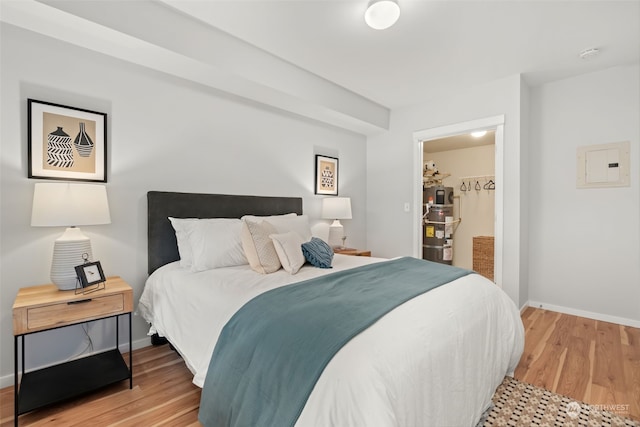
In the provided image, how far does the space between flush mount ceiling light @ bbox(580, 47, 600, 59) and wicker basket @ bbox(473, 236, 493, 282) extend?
9.19ft

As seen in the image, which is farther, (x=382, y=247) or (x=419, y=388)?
(x=382, y=247)

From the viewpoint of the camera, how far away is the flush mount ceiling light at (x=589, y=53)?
2730 mm

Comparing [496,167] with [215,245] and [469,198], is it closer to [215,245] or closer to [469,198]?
[469,198]

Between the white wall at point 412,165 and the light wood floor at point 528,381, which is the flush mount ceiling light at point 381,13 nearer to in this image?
the white wall at point 412,165

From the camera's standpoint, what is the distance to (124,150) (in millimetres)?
2387

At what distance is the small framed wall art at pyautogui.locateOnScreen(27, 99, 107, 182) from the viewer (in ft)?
6.59

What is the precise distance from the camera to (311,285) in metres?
1.75

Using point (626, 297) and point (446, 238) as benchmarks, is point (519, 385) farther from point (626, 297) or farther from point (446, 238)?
point (446, 238)

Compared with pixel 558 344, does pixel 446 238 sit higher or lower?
higher

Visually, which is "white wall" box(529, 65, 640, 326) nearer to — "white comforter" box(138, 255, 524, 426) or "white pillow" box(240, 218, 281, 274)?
"white comforter" box(138, 255, 524, 426)

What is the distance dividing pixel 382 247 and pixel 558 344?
230 centimetres

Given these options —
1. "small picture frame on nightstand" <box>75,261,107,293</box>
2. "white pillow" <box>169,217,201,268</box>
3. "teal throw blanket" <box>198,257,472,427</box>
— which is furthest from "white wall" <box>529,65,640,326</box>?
"small picture frame on nightstand" <box>75,261,107,293</box>

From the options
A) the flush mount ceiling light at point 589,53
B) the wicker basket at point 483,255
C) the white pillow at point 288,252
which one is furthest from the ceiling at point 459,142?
the white pillow at point 288,252

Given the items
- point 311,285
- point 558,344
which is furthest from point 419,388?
point 558,344
